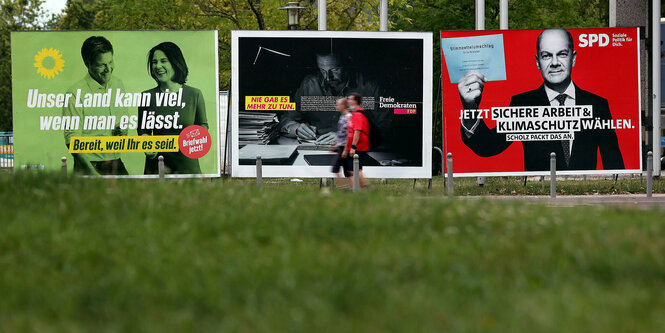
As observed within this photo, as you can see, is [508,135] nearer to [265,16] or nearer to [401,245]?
[401,245]

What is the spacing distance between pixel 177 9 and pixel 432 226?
28.2 metres

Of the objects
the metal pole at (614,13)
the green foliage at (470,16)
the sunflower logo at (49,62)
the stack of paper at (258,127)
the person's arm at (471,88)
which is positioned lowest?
the stack of paper at (258,127)

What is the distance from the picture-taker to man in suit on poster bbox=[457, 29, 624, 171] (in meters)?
19.8

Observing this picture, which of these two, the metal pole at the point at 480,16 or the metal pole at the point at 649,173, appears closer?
the metal pole at the point at 649,173

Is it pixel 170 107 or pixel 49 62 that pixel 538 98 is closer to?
pixel 170 107

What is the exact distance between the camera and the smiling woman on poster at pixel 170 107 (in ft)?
64.6

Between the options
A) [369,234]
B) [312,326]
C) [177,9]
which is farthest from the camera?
[177,9]

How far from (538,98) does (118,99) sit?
955 cm

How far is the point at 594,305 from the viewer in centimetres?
543

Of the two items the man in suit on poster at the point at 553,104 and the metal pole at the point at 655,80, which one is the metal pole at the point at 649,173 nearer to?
the man in suit on poster at the point at 553,104

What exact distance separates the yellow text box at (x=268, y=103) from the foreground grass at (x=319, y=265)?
35.7 ft

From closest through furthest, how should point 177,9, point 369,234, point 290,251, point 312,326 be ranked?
1. point 312,326
2. point 290,251
3. point 369,234
4. point 177,9

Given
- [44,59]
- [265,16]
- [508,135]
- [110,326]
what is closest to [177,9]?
[265,16]

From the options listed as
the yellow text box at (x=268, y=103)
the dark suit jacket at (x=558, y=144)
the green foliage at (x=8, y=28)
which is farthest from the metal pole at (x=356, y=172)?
the green foliage at (x=8, y=28)
